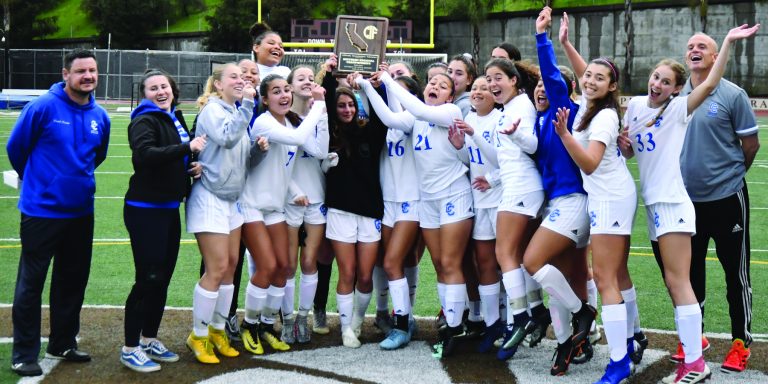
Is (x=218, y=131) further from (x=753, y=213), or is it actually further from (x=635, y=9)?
(x=635, y=9)

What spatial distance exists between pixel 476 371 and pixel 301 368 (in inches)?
47.1

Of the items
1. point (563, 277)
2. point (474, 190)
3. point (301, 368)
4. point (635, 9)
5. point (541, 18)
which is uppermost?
point (635, 9)

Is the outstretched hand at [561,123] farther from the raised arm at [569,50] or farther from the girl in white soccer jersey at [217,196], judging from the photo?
the girl in white soccer jersey at [217,196]

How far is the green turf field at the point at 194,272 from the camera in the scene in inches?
315

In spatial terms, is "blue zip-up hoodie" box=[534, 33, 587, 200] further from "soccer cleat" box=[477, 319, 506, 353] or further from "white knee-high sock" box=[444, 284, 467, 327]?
"soccer cleat" box=[477, 319, 506, 353]

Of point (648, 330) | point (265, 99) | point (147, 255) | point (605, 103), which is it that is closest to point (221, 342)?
point (147, 255)

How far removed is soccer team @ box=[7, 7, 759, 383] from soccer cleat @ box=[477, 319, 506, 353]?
1cm

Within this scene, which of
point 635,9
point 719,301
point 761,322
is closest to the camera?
point 761,322

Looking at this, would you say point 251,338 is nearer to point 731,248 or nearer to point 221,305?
point 221,305

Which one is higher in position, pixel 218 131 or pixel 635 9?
pixel 635 9

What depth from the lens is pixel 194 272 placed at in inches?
375

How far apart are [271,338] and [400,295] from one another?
40.4 inches

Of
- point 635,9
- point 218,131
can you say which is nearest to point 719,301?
point 218,131

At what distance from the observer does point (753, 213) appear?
1366 centimetres
